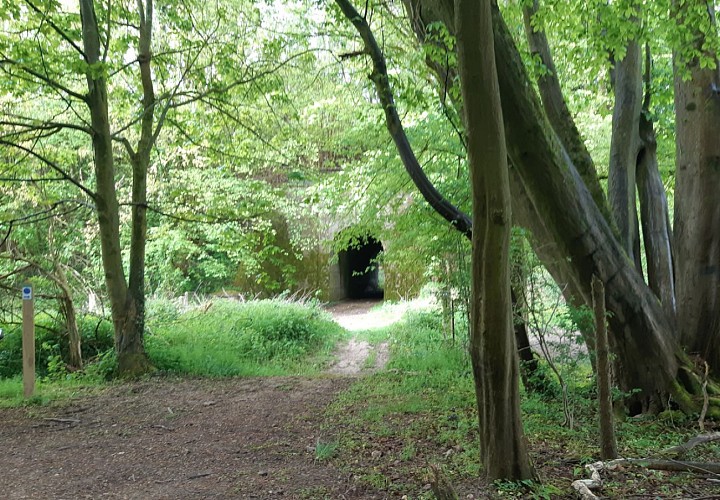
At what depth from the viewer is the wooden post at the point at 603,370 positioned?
4.43 metres

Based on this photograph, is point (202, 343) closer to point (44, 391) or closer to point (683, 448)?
point (44, 391)

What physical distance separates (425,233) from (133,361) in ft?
18.0

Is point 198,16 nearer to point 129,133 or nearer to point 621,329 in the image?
point 129,133

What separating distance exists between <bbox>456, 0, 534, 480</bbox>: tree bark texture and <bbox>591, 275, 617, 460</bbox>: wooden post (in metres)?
0.80

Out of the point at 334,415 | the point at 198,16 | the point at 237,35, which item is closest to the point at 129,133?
the point at 198,16

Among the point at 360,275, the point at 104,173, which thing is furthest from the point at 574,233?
the point at 360,275

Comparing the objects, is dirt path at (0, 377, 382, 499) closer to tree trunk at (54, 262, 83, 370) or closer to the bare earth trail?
the bare earth trail

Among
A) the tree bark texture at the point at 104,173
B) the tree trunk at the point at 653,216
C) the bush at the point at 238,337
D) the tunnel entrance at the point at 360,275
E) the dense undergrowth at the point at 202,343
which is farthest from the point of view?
the tunnel entrance at the point at 360,275

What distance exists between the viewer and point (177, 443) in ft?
20.5

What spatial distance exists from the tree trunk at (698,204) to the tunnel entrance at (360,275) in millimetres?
Result: 18195

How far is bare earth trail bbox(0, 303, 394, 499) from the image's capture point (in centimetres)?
478

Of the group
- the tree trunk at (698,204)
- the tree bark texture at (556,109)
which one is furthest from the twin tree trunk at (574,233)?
the tree bark texture at (556,109)

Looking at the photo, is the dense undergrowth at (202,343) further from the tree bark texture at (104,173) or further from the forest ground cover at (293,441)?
the tree bark texture at (104,173)

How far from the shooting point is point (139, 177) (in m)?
10.3
